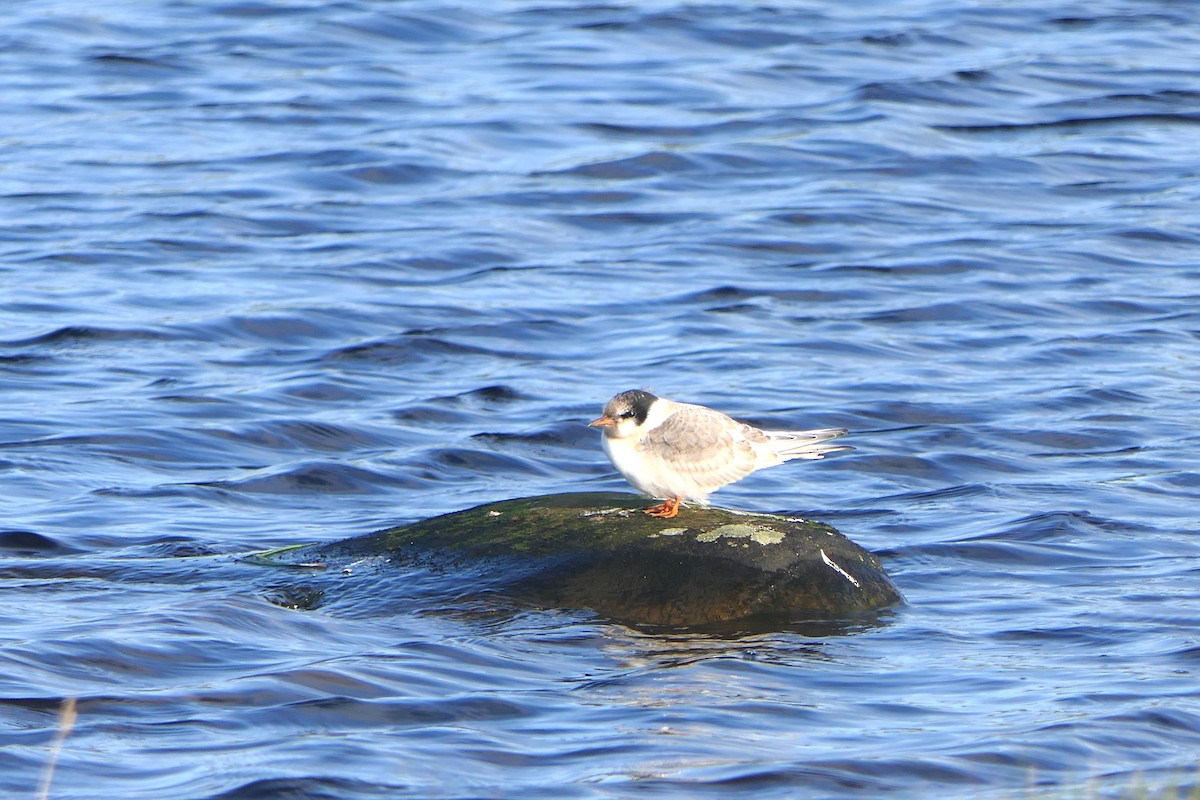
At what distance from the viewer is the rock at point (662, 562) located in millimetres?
8289

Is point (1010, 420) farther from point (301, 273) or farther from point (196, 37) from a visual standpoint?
point (196, 37)

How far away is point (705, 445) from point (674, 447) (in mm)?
181

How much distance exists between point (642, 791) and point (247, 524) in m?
4.33

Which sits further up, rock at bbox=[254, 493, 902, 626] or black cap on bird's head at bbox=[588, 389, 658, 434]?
black cap on bird's head at bbox=[588, 389, 658, 434]

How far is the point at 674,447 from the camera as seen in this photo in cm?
852

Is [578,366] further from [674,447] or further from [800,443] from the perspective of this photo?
[674,447]

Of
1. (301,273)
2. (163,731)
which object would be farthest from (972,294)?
(163,731)

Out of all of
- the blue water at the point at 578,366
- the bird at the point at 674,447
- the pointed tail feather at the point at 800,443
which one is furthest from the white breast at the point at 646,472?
the blue water at the point at 578,366

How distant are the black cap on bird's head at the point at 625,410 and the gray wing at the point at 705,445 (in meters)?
0.10

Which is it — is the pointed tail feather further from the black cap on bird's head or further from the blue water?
the blue water

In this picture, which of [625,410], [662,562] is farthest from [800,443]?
[662,562]

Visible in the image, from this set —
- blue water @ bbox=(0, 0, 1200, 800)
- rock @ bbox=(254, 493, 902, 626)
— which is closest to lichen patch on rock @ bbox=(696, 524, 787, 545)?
rock @ bbox=(254, 493, 902, 626)

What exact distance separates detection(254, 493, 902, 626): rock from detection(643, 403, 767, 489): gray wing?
205 millimetres

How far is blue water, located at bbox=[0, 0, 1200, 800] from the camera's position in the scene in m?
7.23
